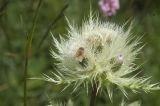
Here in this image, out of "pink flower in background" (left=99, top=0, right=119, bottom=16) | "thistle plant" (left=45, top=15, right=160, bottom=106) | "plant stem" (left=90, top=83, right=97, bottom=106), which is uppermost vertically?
"pink flower in background" (left=99, top=0, right=119, bottom=16)

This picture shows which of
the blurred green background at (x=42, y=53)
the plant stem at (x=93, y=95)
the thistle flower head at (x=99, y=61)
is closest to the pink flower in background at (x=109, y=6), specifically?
the blurred green background at (x=42, y=53)

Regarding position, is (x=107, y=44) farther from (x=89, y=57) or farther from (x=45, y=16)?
(x=45, y=16)

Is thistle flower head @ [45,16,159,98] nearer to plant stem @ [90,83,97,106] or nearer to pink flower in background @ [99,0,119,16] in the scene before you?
plant stem @ [90,83,97,106]

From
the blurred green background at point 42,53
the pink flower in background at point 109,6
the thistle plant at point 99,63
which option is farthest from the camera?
the blurred green background at point 42,53

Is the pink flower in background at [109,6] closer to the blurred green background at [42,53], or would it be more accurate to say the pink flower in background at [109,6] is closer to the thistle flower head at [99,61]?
the blurred green background at [42,53]

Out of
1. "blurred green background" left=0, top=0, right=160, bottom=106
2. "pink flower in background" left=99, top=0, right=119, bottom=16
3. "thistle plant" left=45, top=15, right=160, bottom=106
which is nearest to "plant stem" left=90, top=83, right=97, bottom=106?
"thistle plant" left=45, top=15, right=160, bottom=106
